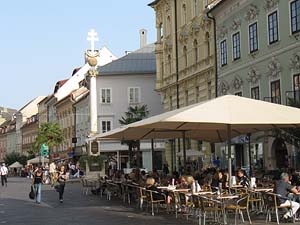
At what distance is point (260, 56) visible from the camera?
33438mm

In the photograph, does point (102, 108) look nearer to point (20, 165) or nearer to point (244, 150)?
point (244, 150)

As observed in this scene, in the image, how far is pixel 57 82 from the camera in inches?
4031

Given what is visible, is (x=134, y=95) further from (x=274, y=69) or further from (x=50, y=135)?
(x=274, y=69)

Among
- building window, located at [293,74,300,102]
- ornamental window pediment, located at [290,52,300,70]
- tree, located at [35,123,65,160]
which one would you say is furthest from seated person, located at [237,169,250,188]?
tree, located at [35,123,65,160]

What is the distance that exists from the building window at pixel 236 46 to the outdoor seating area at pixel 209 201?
51.2 ft

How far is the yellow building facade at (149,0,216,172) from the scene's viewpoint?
43375 mm

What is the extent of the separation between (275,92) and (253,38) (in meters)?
4.09

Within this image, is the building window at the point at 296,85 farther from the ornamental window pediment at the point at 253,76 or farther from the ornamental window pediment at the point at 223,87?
the ornamental window pediment at the point at 223,87

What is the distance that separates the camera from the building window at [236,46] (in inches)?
1449

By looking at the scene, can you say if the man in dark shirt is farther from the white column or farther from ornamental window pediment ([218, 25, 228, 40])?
the white column

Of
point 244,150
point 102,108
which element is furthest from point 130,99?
point 244,150

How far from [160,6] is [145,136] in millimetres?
29104

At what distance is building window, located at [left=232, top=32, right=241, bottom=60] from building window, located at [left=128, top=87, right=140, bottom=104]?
32031 millimetres

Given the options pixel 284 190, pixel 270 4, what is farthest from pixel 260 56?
→ pixel 284 190
